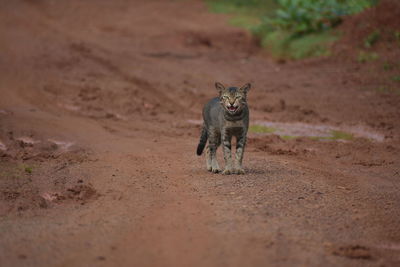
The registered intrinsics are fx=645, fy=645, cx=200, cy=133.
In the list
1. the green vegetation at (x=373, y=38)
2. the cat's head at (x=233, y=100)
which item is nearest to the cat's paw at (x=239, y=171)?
the cat's head at (x=233, y=100)

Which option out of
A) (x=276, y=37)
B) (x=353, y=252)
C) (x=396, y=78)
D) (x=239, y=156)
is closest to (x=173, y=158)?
(x=239, y=156)

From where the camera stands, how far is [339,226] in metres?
7.43

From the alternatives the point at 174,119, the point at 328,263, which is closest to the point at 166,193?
the point at 328,263

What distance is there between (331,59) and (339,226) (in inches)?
500

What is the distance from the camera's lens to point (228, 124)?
384 inches

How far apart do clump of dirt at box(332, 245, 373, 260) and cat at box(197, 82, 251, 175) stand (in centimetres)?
318

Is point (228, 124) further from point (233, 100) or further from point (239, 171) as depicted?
point (239, 171)

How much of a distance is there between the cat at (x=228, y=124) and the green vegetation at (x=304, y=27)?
1063 centimetres

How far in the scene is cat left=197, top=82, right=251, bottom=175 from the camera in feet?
31.7

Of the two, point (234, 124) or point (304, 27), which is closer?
point (234, 124)

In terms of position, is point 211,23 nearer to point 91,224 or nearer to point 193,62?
point 193,62

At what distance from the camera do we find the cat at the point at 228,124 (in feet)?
31.7

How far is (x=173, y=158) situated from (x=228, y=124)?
180cm

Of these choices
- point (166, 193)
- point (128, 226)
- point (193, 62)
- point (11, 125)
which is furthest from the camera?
point (193, 62)
